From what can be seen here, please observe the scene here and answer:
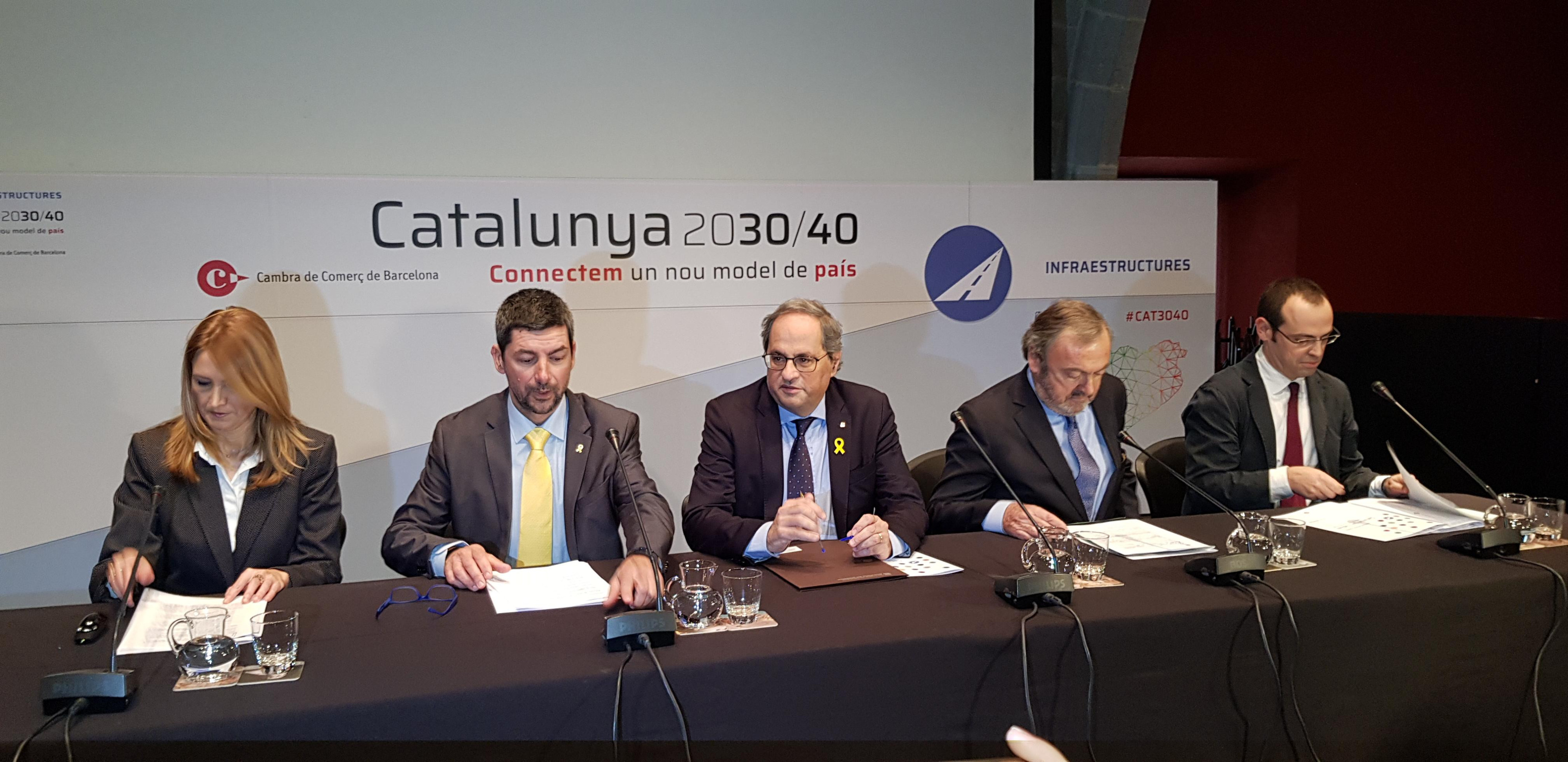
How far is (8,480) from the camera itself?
3326mm

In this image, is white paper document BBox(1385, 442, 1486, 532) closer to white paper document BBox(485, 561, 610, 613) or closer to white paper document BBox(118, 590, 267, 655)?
white paper document BBox(485, 561, 610, 613)

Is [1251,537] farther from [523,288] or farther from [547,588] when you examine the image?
[523,288]

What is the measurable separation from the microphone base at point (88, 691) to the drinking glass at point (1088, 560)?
1.67 metres

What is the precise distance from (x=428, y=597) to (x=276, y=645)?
0.39 metres

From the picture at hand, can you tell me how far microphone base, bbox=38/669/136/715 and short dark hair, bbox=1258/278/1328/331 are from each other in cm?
287

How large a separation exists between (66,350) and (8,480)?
438 mm

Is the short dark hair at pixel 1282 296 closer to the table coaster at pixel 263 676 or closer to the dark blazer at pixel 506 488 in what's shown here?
the dark blazer at pixel 506 488

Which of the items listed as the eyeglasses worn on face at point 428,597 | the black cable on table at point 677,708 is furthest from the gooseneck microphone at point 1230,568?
the eyeglasses worn on face at point 428,597

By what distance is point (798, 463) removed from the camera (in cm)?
281

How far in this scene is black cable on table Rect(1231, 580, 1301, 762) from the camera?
1.96 meters

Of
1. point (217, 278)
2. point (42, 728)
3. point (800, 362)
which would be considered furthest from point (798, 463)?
point (217, 278)

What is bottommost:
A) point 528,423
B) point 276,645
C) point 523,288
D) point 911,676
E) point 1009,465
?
point 911,676

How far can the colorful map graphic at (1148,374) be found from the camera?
A: 4363mm

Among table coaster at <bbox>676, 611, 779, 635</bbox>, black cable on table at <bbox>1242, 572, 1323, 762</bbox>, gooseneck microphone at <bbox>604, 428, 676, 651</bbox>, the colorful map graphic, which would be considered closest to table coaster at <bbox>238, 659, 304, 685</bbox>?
gooseneck microphone at <bbox>604, 428, 676, 651</bbox>
